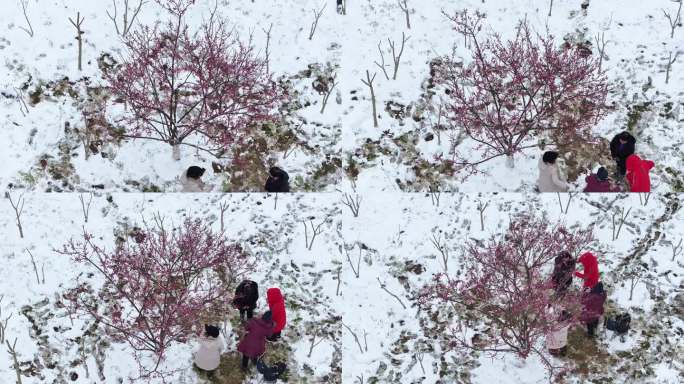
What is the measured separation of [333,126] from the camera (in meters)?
15.3

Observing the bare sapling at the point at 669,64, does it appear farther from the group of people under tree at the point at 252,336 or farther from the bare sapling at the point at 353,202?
the group of people under tree at the point at 252,336

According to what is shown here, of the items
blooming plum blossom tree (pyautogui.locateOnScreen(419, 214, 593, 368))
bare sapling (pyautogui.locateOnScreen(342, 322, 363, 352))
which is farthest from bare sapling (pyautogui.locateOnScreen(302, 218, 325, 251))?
blooming plum blossom tree (pyautogui.locateOnScreen(419, 214, 593, 368))

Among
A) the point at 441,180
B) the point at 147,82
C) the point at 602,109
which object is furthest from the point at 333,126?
the point at 602,109

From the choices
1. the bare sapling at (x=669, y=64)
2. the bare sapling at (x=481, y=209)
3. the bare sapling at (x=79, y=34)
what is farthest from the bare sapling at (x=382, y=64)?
the bare sapling at (x=79, y=34)

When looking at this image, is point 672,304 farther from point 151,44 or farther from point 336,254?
point 151,44

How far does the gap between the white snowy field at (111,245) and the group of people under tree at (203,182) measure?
14cm

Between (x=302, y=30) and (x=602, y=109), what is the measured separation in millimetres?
4883

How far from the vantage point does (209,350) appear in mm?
12867

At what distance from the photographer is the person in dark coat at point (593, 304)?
12.9m

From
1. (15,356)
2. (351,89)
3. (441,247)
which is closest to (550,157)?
(441,247)

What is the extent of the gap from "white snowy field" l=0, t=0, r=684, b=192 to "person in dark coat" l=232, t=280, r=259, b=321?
1.91 meters

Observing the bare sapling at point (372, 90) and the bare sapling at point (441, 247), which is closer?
the bare sapling at point (441, 247)

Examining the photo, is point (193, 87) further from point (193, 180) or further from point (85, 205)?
point (85, 205)

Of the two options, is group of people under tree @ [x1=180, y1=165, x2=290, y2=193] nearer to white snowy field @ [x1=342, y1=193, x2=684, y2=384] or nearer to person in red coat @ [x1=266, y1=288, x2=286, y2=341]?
white snowy field @ [x1=342, y1=193, x2=684, y2=384]
